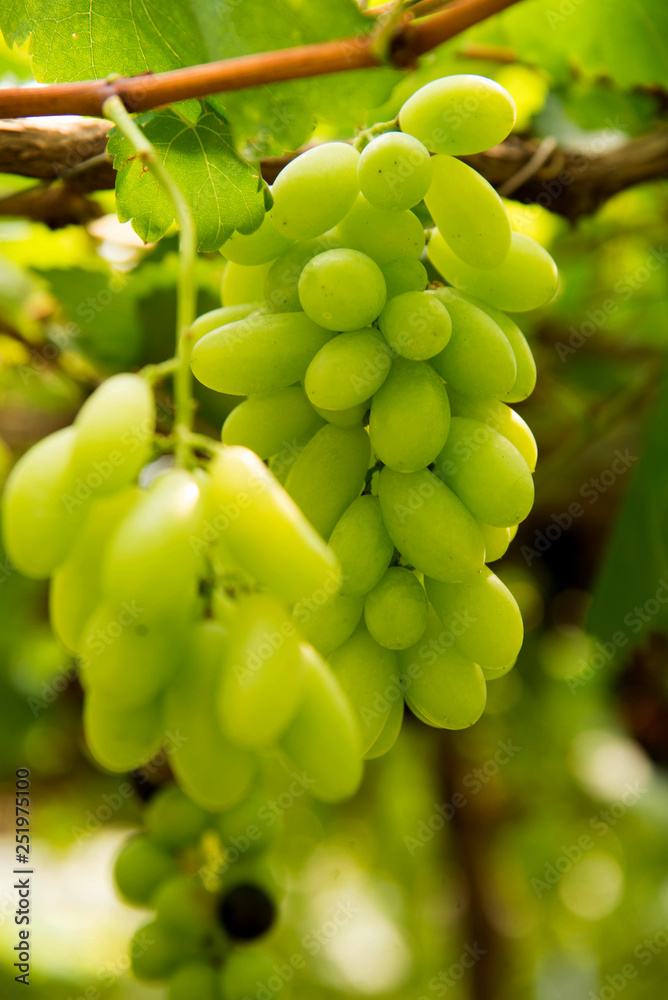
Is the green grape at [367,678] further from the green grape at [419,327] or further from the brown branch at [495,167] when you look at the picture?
the brown branch at [495,167]

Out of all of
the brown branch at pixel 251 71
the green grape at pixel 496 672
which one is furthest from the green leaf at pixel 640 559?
the brown branch at pixel 251 71

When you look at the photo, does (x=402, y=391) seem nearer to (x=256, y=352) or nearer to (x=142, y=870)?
(x=256, y=352)

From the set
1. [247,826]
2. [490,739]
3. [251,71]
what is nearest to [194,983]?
[247,826]

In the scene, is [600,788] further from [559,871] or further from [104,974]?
[104,974]

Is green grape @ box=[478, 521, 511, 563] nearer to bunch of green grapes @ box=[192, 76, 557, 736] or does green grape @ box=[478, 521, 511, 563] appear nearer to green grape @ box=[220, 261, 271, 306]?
bunch of green grapes @ box=[192, 76, 557, 736]

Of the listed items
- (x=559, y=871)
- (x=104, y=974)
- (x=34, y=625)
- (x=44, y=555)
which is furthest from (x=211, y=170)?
(x=559, y=871)

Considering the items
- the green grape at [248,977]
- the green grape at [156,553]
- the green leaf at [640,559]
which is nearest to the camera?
the green grape at [156,553]
